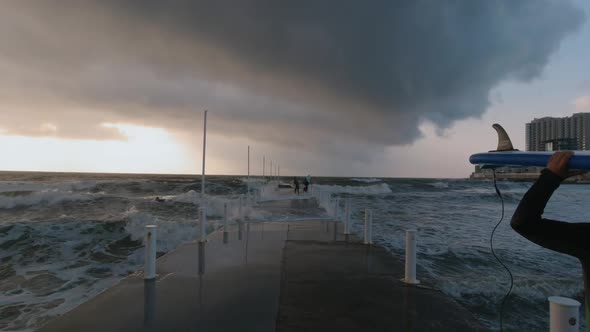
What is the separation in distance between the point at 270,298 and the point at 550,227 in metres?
4.20

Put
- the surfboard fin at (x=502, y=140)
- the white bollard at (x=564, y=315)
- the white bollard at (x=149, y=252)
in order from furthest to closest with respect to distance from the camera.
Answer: the white bollard at (x=149, y=252) → the surfboard fin at (x=502, y=140) → the white bollard at (x=564, y=315)

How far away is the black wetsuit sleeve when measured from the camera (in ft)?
7.78

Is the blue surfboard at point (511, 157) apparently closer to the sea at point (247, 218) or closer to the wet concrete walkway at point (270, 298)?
the wet concrete walkway at point (270, 298)

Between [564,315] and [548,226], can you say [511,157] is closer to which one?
[548,226]

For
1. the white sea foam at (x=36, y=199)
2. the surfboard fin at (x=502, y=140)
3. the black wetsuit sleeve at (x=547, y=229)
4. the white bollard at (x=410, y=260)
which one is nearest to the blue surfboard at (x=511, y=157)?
the surfboard fin at (x=502, y=140)

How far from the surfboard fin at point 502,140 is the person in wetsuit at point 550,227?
0.73 m

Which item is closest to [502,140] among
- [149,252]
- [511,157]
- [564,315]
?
[511,157]

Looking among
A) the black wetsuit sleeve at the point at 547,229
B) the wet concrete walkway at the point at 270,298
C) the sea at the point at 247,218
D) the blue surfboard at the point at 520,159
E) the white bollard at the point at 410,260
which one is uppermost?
the blue surfboard at the point at 520,159

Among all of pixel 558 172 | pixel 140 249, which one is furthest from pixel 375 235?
pixel 558 172

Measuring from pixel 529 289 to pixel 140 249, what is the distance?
503 inches

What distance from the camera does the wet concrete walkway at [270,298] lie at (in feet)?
15.0

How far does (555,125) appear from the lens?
10.0 meters

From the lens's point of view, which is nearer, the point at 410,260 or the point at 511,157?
the point at 511,157

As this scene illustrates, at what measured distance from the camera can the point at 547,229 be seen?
95.3 inches
